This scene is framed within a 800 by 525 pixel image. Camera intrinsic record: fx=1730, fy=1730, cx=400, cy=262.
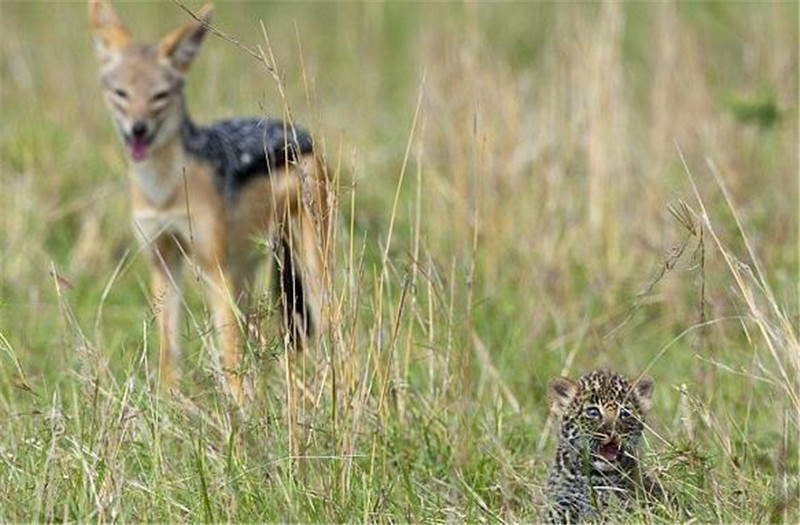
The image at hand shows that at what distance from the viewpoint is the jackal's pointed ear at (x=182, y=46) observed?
8.08 meters

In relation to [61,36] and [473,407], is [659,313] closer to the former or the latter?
[473,407]

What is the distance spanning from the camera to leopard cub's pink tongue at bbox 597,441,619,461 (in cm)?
478

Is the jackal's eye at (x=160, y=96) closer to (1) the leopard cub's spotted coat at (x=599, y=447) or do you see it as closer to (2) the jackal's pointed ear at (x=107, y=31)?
(2) the jackal's pointed ear at (x=107, y=31)

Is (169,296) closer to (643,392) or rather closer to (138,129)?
(138,129)

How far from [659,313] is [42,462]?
12.0ft

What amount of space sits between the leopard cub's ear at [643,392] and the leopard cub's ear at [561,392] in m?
0.17

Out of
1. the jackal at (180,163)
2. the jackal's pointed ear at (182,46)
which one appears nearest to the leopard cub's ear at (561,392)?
the jackal at (180,163)

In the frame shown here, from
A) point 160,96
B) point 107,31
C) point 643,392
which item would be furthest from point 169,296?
point 643,392

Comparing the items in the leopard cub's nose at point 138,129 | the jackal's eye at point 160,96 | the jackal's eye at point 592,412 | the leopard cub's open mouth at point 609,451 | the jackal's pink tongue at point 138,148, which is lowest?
the leopard cub's open mouth at point 609,451

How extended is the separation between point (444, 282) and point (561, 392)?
1513 millimetres

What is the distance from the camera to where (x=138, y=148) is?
7.84 m

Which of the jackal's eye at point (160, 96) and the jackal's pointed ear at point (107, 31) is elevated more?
the jackal's pointed ear at point (107, 31)

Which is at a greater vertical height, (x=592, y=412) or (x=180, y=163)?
(x=180, y=163)

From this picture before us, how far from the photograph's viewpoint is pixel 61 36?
1280 cm
